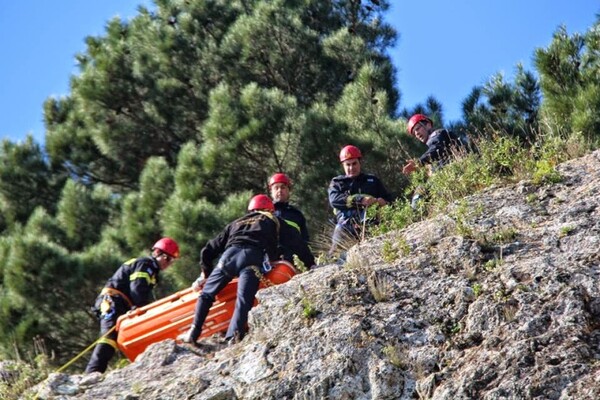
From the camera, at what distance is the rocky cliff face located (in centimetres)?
648

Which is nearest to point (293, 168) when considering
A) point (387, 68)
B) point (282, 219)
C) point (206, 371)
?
point (387, 68)

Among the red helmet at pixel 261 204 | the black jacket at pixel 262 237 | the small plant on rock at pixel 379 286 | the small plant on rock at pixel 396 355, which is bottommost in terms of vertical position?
the small plant on rock at pixel 396 355

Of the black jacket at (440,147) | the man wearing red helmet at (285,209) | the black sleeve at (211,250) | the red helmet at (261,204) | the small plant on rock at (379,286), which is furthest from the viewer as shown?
the man wearing red helmet at (285,209)

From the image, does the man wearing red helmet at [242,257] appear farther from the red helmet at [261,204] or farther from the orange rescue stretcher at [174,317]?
the orange rescue stretcher at [174,317]

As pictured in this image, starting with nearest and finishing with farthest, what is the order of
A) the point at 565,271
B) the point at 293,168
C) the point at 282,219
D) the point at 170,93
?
1. the point at 565,271
2. the point at 282,219
3. the point at 293,168
4. the point at 170,93

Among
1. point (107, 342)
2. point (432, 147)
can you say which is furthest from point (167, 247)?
point (432, 147)

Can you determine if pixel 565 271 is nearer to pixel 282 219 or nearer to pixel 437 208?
pixel 437 208

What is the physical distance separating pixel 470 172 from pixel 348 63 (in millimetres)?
5136

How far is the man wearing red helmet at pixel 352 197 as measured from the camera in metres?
9.41

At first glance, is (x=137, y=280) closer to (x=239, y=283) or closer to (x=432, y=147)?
(x=239, y=283)

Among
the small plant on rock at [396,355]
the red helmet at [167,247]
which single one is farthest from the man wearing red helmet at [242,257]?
the small plant on rock at [396,355]

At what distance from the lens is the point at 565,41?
10.9 m

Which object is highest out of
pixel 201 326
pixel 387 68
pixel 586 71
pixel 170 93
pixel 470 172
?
pixel 170 93

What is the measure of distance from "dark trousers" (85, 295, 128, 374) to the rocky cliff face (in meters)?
1.05
